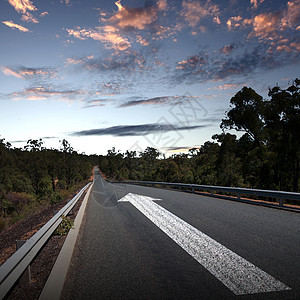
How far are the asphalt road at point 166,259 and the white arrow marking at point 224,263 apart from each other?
11 cm

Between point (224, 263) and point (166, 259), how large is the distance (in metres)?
0.98

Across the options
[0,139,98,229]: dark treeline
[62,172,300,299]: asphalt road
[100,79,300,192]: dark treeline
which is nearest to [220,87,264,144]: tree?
[100,79,300,192]: dark treeline

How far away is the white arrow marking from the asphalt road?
0.35 feet

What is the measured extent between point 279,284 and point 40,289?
3178 millimetres

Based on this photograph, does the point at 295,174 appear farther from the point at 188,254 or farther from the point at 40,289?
the point at 40,289

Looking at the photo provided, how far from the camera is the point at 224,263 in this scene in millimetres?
4461

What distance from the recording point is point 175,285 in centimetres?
368

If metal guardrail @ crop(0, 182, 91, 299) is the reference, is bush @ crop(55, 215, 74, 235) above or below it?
below

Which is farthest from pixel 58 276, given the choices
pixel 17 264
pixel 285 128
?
pixel 285 128

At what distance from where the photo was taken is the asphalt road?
11.5 ft

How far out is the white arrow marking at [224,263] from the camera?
11.7ft

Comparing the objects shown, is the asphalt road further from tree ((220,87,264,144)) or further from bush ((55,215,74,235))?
tree ((220,87,264,144))

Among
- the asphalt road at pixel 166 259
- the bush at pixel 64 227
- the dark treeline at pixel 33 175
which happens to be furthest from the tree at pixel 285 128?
the dark treeline at pixel 33 175

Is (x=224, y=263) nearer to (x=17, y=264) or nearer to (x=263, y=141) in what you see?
(x=17, y=264)
